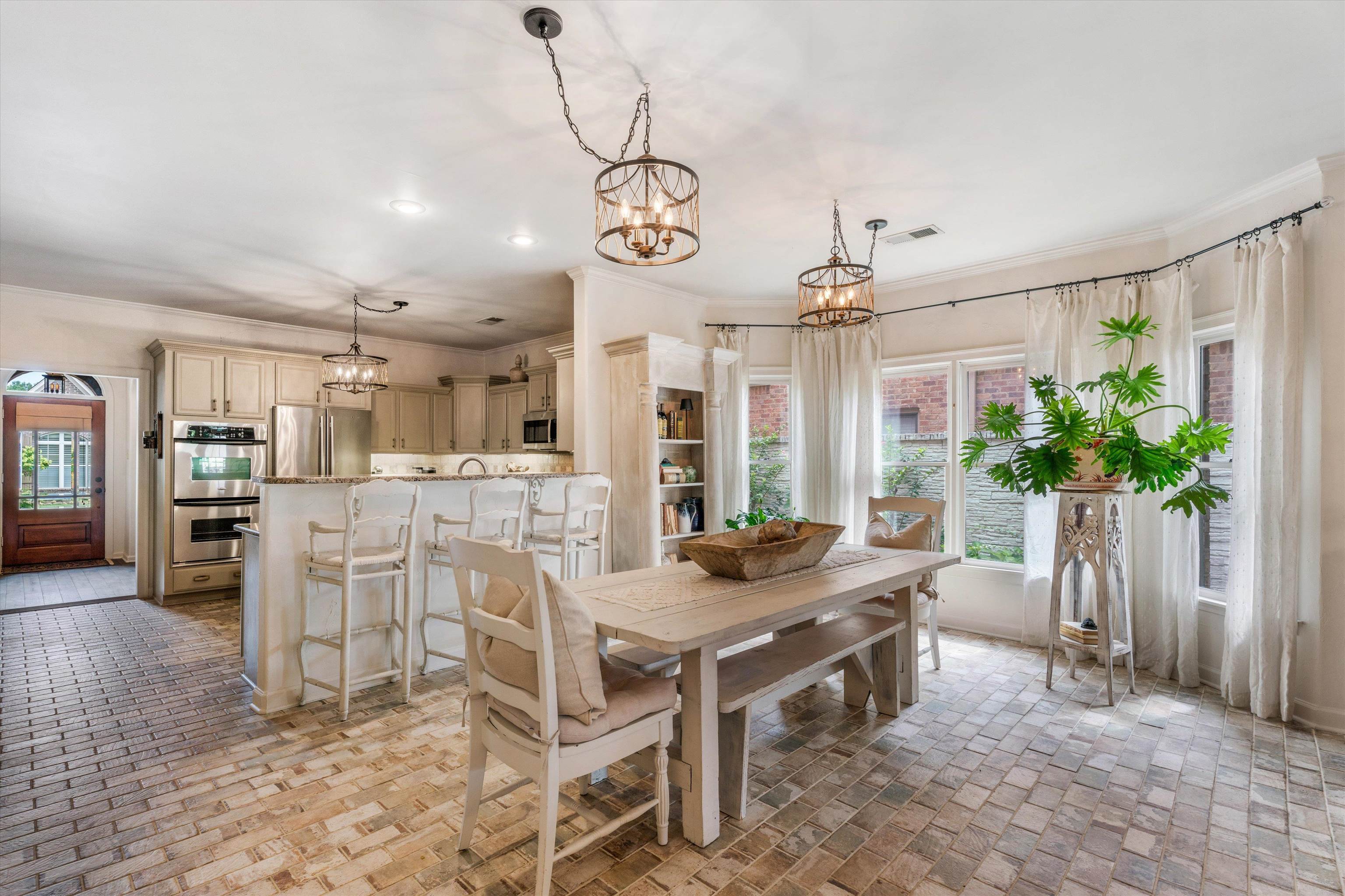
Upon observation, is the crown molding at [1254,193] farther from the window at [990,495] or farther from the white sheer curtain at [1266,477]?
the window at [990,495]

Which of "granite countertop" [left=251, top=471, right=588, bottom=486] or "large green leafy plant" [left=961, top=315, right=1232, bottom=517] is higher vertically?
"large green leafy plant" [left=961, top=315, right=1232, bottom=517]

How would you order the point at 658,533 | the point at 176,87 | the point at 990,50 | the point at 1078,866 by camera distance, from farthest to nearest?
the point at 658,533 → the point at 176,87 → the point at 990,50 → the point at 1078,866

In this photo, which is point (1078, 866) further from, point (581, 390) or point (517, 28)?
point (581, 390)

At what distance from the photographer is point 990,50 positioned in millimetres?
2211

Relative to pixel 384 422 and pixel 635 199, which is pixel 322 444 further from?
pixel 635 199

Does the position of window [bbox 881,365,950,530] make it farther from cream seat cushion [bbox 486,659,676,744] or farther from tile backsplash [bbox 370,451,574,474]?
cream seat cushion [bbox 486,659,676,744]

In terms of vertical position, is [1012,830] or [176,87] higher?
[176,87]

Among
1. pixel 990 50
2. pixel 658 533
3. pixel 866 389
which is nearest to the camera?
pixel 990 50

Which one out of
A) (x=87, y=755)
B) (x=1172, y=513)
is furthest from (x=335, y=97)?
(x=1172, y=513)

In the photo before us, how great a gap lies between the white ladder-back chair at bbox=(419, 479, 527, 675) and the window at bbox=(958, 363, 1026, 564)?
3.23 meters

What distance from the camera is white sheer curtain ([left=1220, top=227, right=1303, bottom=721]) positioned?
10.1 ft

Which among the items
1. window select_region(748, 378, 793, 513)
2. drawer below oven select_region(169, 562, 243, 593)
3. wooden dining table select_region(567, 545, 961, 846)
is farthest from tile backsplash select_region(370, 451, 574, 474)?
wooden dining table select_region(567, 545, 961, 846)

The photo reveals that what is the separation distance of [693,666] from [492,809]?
3.13 feet

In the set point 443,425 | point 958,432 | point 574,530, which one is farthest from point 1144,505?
point 443,425
